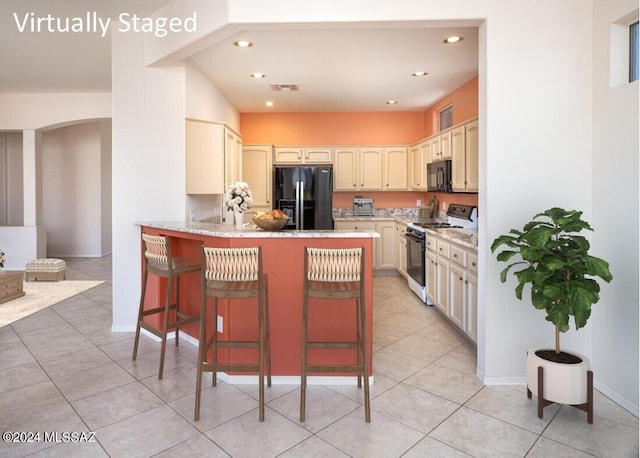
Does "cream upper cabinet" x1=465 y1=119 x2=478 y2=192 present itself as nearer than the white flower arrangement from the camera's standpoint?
No

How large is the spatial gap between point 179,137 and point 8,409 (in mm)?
2506

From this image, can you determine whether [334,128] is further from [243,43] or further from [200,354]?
[200,354]

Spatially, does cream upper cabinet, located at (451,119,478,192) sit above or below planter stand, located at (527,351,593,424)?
above

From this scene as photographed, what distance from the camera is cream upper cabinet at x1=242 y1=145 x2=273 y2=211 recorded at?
641 cm

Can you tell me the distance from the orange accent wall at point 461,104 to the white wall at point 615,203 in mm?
1964

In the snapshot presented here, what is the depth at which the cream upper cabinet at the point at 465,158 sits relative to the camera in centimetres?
421

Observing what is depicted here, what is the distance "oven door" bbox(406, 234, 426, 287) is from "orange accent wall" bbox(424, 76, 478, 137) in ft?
5.26

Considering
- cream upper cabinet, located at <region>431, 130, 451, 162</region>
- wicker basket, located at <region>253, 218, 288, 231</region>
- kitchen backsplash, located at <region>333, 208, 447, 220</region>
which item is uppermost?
cream upper cabinet, located at <region>431, 130, 451, 162</region>

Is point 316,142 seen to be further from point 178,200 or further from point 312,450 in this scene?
point 312,450

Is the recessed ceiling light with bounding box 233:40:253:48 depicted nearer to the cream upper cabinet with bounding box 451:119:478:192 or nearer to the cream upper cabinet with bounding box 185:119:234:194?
the cream upper cabinet with bounding box 185:119:234:194

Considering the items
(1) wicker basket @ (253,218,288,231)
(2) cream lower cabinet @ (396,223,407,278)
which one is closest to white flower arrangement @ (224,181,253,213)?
(1) wicker basket @ (253,218,288,231)

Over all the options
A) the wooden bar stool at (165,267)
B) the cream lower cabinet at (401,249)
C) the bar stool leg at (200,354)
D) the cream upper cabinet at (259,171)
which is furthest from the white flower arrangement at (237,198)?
the cream lower cabinet at (401,249)

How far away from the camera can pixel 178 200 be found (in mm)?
3920

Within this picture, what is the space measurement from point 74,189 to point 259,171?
462 centimetres
